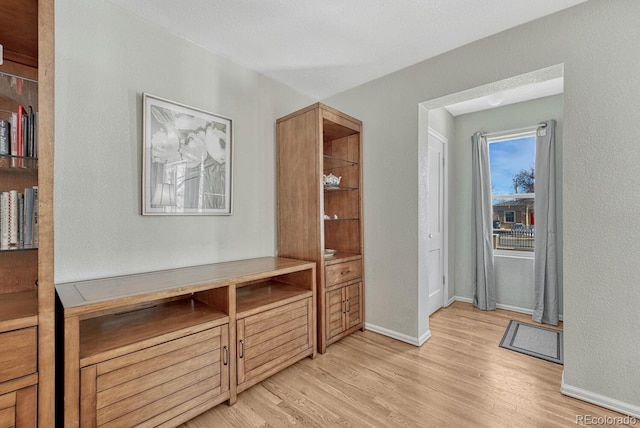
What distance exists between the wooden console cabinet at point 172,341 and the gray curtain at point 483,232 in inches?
93.0

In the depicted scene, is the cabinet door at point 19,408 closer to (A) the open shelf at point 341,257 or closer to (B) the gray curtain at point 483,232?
(A) the open shelf at point 341,257

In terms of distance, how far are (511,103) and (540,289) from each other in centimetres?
215

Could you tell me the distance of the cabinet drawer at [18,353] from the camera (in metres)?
1.07

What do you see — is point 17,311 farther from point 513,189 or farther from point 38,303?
point 513,189

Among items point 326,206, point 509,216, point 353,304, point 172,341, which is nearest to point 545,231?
point 509,216

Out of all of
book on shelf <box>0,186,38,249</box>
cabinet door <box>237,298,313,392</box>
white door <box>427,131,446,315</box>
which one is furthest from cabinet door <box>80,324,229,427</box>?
white door <box>427,131,446,315</box>

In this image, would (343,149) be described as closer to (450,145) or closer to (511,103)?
(450,145)

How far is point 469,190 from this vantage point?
370cm

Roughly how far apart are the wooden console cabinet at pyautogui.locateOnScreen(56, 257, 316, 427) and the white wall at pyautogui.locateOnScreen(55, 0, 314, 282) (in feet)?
0.65

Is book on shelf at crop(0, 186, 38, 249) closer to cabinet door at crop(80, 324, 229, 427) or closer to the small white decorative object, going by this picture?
cabinet door at crop(80, 324, 229, 427)

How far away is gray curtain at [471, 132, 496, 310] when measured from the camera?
3.45 metres

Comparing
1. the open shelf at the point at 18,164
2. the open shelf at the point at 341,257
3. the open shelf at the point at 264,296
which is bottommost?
the open shelf at the point at 264,296

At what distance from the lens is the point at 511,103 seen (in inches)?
134

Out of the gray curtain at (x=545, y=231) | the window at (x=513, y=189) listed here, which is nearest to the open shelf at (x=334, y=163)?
the window at (x=513, y=189)
